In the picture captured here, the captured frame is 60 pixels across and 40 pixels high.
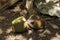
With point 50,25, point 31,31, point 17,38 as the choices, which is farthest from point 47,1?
point 17,38

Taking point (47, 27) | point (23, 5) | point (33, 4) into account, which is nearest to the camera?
point (47, 27)

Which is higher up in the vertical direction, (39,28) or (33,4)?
(33,4)

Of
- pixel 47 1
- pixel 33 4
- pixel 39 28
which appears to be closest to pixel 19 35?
pixel 39 28

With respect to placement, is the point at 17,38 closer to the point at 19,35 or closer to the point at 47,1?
the point at 19,35

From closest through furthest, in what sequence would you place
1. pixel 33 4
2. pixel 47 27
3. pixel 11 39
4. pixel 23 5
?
1. pixel 11 39
2. pixel 47 27
3. pixel 33 4
4. pixel 23 5

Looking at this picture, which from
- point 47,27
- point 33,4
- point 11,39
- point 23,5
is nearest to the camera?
point 11,39

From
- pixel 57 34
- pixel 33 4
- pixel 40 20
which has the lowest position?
pixel 57 34

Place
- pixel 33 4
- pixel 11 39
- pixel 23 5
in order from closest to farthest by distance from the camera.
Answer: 1. pixel 11 39
2. pixel 33 4
3. pixel 23 5

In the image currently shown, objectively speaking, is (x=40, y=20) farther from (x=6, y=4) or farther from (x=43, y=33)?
(x=6, y=4)

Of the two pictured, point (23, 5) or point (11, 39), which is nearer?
point (11, 39)
